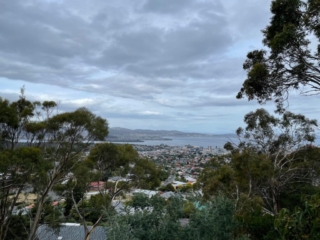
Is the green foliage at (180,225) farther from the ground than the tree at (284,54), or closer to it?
closer to it

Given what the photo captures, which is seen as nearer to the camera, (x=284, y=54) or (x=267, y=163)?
(x=284, y=54)

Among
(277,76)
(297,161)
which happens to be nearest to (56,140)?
(277,76)

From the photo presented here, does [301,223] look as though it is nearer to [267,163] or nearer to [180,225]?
[180,225]

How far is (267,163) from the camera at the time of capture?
8.55 m

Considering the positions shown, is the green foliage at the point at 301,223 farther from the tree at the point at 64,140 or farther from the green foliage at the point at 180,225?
the tree at the point at 64,140

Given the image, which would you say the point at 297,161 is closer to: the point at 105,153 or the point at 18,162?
the point at 105,153

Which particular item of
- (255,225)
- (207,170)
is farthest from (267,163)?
(255,225)

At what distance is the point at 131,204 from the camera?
3.29 m

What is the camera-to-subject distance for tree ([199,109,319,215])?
8.45 metres

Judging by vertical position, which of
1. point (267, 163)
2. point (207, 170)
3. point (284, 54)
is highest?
point (284, 54)

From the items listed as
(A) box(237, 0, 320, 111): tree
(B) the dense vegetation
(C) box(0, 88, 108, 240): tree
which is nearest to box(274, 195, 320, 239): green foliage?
(B) the dense vegetation

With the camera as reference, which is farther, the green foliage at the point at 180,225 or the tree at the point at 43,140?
the tree at the point at 43,140

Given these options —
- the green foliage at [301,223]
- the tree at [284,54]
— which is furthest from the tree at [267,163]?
the green foliage at [301,223]

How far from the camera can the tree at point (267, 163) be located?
333 inches
